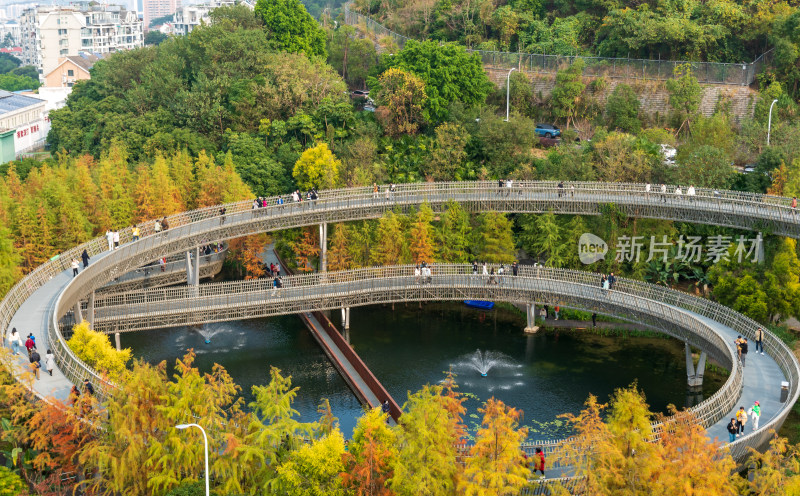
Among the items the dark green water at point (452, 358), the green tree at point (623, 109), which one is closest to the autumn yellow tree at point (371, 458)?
the dark green water at point (452, 358)

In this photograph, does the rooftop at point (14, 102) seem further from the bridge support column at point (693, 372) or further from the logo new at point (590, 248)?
the bridge support column at point (693, 372)

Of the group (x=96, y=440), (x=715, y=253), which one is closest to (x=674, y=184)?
(x=715, y=253)

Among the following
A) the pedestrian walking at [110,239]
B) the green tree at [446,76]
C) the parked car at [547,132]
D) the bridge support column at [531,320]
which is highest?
the green tree at [446,76]

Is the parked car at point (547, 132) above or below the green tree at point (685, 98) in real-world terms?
Answer: below

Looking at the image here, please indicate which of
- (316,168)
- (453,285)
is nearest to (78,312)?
(453,285)

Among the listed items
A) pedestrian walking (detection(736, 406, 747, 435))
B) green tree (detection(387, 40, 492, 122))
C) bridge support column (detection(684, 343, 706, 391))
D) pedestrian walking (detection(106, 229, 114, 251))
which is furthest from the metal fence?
pedestrian walking (detection(736, 406, 747, 435))

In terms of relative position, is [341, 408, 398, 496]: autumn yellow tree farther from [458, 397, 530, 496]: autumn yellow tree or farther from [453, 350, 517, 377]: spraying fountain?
[453, 350, 517, 377]: spraying fountain

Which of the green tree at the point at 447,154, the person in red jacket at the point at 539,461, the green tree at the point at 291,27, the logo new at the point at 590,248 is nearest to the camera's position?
the person in red jacket at the point at 539,461
